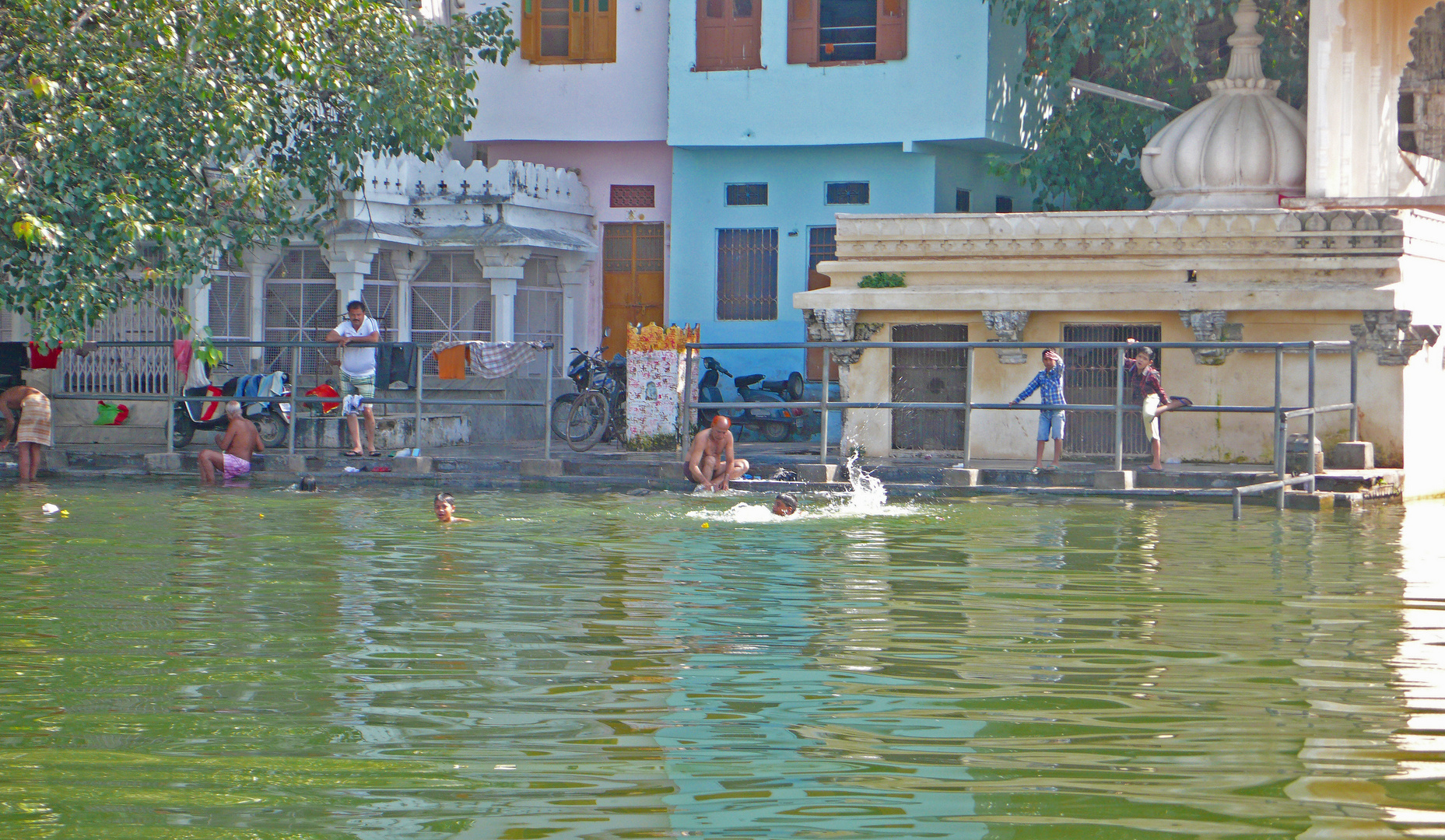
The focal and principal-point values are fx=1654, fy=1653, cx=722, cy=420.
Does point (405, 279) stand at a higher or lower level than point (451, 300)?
higher

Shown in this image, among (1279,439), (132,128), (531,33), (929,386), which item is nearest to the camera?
(1279,439)

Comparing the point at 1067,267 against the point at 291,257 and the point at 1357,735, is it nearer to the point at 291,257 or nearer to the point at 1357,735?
the point at 291,257

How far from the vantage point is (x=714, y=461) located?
1655 centimetres

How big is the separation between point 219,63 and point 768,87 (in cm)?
935

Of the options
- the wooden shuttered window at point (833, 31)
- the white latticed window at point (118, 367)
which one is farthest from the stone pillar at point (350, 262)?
the wooden shuttered window at point (833, 31)

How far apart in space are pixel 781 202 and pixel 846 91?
1.94 metres

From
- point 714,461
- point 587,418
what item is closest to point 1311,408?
point 714,461

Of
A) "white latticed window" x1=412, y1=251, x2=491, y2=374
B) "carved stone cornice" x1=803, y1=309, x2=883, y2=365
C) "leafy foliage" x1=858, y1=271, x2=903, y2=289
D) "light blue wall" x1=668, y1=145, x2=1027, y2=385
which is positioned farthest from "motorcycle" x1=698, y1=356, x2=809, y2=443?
"white latticed window" x1=412, y1=251, x2=491, y2=374

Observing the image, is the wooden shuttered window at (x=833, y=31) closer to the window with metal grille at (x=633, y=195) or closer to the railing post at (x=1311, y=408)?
the window with metal grille at (x=633, y=195)

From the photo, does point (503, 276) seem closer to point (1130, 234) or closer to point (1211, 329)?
point (1130, 234)

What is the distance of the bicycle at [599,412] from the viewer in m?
19.5

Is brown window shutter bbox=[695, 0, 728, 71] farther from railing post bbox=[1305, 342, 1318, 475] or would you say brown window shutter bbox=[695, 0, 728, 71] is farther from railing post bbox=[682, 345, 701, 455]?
railing post bbox=[1305, 342, 1318, 475]

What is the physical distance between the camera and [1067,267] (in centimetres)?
1869

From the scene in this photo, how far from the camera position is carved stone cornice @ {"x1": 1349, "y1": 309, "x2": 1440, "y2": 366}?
16.8 metres
